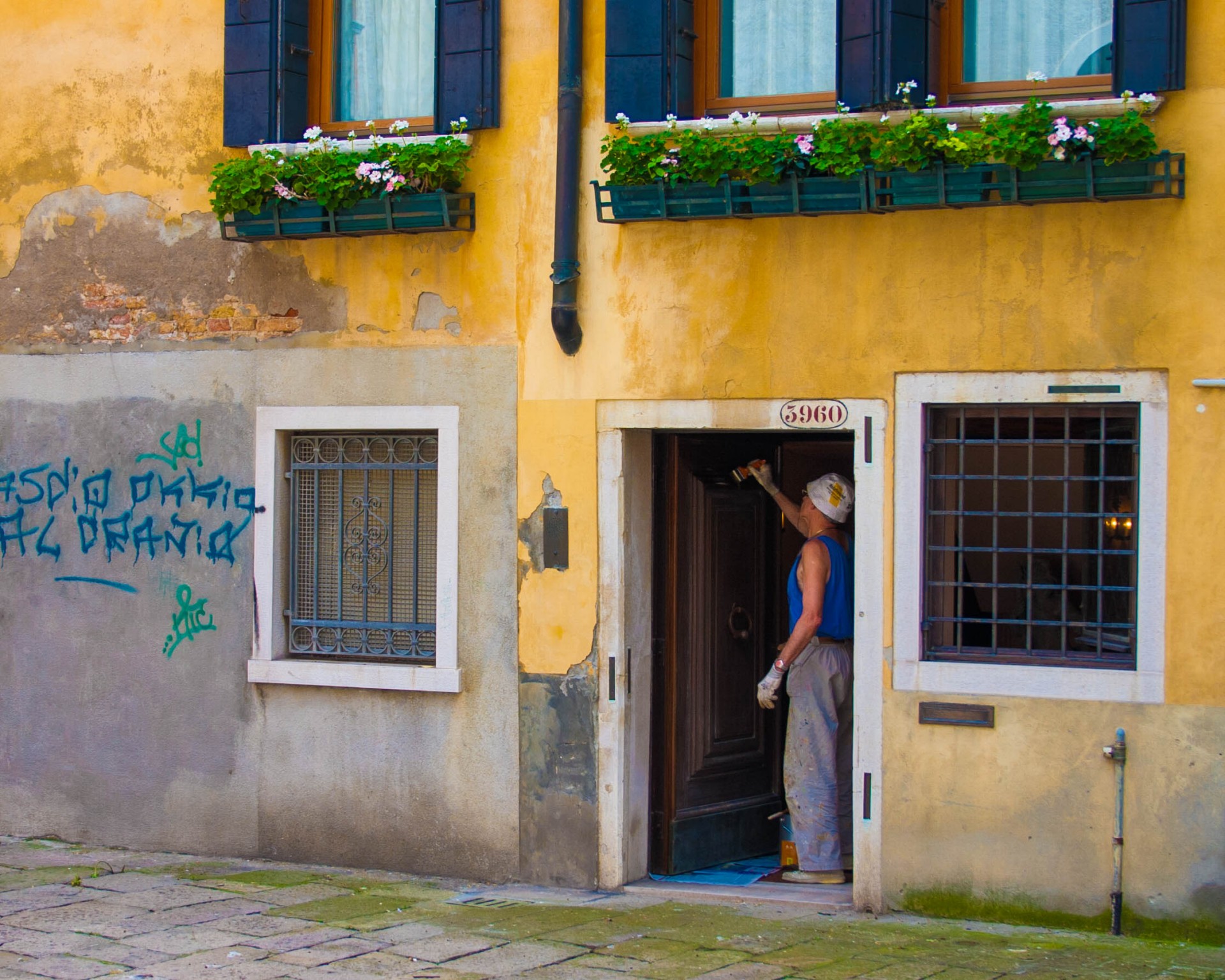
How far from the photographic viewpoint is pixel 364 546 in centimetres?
769

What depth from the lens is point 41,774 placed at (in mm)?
8234

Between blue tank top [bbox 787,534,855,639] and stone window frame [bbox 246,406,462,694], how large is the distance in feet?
5.32

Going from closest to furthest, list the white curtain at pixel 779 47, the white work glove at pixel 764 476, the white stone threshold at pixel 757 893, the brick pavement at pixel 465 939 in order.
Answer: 1. the brick pavement at pixel 465 939
2. the white stone threshold at pixel 757 893
3. the white curtain at pixel 779 47
4. the white work glove at pixel 764 476

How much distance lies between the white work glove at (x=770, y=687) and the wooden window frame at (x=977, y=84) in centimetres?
270

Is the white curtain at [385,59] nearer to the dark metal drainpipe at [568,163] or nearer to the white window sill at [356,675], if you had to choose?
the dark metal drainpipe at [568,163]

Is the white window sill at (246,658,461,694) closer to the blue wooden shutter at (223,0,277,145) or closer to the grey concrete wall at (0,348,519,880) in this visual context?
the grey concrete wall at (0,348,519,880)

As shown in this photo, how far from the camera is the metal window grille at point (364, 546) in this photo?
7.57m

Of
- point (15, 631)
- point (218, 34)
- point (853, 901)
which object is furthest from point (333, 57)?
point (853, 901)

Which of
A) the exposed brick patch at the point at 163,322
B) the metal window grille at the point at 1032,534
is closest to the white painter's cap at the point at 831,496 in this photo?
the metal window grille at the point at 1032,534

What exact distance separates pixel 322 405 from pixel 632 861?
2.70m

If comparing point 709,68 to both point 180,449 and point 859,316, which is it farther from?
point 180,449

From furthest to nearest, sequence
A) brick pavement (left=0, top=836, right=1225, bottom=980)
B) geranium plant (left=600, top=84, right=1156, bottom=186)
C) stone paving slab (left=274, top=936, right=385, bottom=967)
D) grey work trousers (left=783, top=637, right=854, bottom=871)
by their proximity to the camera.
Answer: grey work trousers (left=783, top=637, right=854, bottom=871) < geranium plant (left=600, top=84, right=1156, bottom=186) < stone paving slab (left=274, top=936, right=385, bottom=967) < brick pavement (left=0, top=836, right=1225, bottom=980)

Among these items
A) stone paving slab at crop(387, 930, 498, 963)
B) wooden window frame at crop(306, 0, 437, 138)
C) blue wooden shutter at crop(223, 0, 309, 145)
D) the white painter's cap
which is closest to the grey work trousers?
the white painter's cap

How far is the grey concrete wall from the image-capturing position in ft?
24.0
